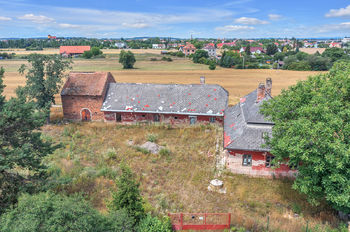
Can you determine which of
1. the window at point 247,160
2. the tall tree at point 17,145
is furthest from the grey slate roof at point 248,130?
the tall tree at point 17,145

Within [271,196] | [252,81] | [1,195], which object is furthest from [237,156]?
[252,81]

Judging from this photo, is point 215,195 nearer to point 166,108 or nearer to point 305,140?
point 305,140

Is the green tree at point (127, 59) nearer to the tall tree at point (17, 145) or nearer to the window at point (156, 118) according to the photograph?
the window at point (156, 118)

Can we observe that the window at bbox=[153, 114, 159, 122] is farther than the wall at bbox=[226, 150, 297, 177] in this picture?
Yes

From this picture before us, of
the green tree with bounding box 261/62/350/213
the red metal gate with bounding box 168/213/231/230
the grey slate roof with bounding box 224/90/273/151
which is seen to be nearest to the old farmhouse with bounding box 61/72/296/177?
the grey slate roof with bounding box 224/90/273/151

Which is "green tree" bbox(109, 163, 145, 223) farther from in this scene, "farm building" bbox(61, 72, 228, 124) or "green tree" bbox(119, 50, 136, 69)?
"green tree" bbox(119, 50, 136, 69)

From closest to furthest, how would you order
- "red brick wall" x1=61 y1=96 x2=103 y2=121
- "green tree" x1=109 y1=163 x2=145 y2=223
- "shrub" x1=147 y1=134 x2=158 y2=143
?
"green tree" x1=109 y1=163 x2=145 y2=223 → "shrub" x1=147 y1=134 x2=158 y2=143 → "red brick wall" x1=61 y1=96 x2=103 y2=121

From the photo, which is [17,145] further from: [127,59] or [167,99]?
[127,59]

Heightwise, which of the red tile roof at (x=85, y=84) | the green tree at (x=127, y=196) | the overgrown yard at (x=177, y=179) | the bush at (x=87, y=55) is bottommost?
the overgrown yard at (x=177, y=179)
